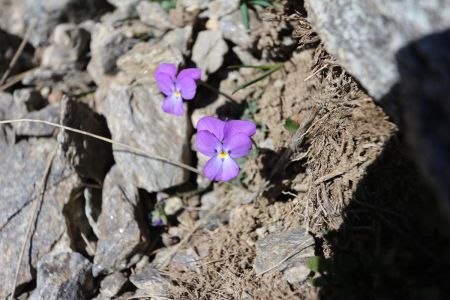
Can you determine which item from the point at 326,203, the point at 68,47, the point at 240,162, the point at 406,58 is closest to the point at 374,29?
the point at 406,58

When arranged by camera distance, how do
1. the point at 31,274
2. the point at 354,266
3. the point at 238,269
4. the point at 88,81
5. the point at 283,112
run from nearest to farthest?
the point at 354,266, the point at 238,269, the point at 31,274, the point at 283,112, the point at 88,81

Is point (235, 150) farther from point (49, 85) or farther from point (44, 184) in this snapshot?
point (49, 85)

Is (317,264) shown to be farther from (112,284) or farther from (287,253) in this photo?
(112,284)

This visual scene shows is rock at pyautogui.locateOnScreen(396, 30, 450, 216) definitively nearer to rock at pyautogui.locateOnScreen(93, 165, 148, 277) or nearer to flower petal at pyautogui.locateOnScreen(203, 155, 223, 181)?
flower petal at pyautogui.locateOnScreen(203, 155, 223, 181)

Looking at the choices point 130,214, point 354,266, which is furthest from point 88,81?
point 354,266

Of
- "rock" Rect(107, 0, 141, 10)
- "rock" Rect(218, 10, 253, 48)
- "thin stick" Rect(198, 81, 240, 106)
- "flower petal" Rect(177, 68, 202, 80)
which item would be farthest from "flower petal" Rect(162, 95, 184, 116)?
"rock" Rect(107, 0, 141, 10)

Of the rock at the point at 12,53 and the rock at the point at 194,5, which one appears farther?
the rock at the point at 12,53

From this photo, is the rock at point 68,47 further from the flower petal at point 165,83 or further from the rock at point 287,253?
the rock at point 287,253

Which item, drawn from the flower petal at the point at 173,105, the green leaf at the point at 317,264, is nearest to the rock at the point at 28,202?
the flower petal at the point at 173,105
